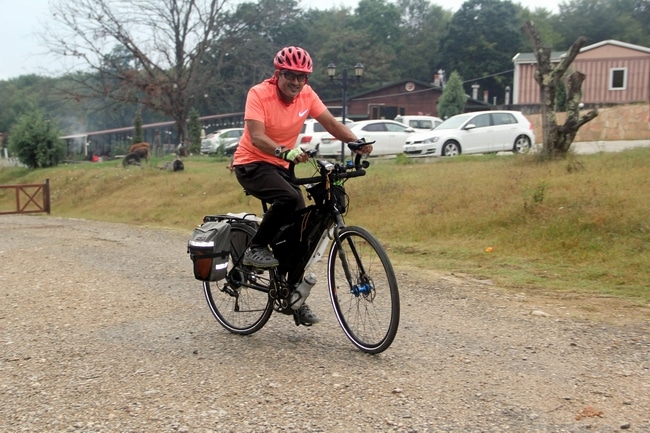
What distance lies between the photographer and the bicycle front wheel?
14.0 ft

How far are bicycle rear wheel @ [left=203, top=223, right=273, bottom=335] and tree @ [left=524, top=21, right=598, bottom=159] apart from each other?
9872 millimetres

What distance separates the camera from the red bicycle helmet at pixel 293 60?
14.8ft

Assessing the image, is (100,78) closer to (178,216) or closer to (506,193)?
(178,216)

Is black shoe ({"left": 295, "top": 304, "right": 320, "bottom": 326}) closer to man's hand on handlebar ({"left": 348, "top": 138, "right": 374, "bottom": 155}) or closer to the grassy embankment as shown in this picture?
man's hand on handlebar ({"left": 348, "top": 138, "right": 374, "bottom": 155})

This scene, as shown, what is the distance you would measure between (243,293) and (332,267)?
0.87 meters

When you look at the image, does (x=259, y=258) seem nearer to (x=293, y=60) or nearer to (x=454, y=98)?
(x=293, y=60)

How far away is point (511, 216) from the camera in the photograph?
999cm

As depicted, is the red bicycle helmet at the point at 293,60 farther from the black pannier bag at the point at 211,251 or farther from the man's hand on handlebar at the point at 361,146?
the black pannier bag at the point at 211,251

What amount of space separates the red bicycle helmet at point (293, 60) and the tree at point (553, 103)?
390 inches

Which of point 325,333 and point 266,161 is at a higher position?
point 266,161

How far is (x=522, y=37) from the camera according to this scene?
217 feet

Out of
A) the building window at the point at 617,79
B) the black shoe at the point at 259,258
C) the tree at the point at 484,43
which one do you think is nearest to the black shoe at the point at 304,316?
the black shoe at the point at 259,258

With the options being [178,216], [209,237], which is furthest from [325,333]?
[178,216]

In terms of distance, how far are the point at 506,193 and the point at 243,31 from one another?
1077 inches
